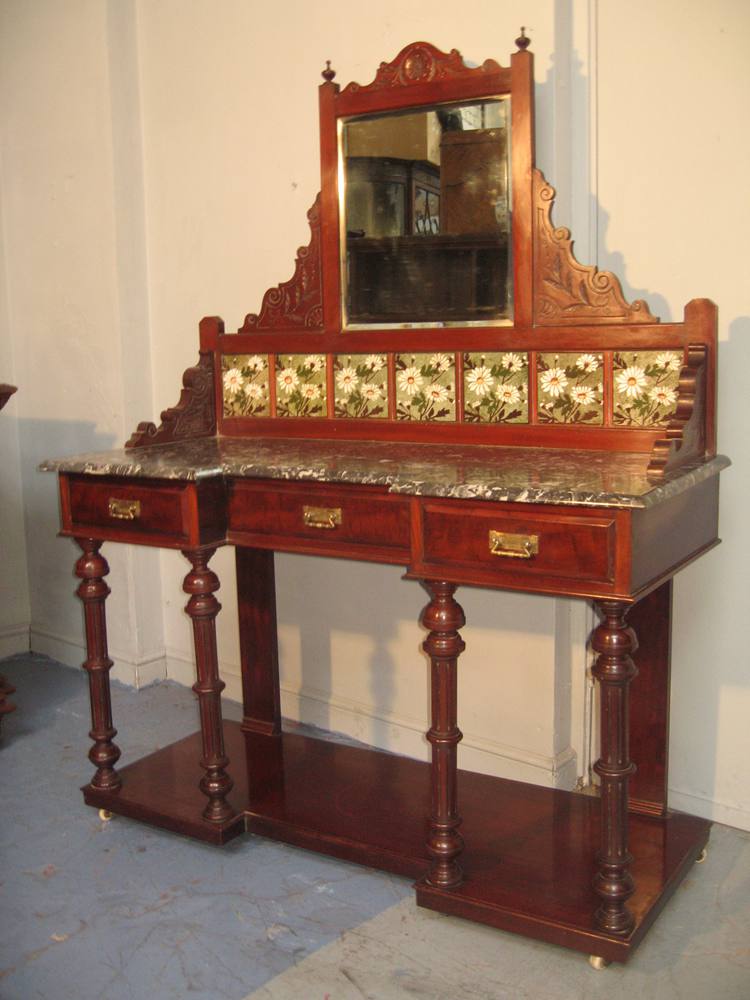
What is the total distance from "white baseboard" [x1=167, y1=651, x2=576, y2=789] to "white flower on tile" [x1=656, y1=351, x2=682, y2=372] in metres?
1.14

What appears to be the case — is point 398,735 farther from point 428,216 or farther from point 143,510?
point 428,216

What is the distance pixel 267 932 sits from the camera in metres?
2.42

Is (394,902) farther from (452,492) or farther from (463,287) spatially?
(463,287)

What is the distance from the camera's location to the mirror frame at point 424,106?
263 cm

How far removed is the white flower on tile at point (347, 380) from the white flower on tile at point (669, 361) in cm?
85

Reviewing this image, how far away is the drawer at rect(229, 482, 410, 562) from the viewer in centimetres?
240

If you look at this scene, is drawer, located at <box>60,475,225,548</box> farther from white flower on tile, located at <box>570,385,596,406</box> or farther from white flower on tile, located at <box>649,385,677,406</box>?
white flower on tile, located at <box>649,385,677,406</box>

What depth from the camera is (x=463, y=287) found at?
9.08ft

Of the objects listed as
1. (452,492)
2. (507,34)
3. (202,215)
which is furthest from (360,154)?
(452,492)

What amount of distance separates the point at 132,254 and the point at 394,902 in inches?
94.0

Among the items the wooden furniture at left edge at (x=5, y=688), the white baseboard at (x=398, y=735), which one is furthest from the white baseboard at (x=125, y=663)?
the wooden furniture at left edge at (x=5, y=688)

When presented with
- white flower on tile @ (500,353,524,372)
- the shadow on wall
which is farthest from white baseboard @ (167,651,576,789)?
white flower on tile @ (500,353,524,372)

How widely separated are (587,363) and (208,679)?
4.06ft

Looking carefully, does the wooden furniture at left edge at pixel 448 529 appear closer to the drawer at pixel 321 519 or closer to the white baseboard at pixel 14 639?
the drawer at pixel 321 519
